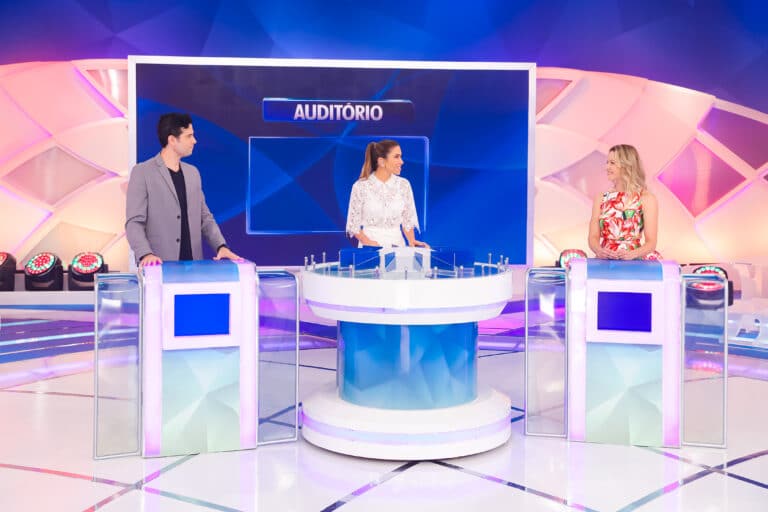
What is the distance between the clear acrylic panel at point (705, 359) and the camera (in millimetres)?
3756

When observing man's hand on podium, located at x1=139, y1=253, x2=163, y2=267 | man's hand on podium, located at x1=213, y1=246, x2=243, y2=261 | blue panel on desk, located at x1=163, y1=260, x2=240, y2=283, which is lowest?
blue panel on desk, located at x1=163, y1=260, x2=240, y2=283

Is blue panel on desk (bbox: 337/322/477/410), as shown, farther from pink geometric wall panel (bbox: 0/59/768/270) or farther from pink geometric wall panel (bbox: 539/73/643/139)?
pink geometric wall panel (bbox: 539/73/643/139)

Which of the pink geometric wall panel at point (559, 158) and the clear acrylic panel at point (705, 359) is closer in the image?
the clear acrylic panel at point (705, 359)

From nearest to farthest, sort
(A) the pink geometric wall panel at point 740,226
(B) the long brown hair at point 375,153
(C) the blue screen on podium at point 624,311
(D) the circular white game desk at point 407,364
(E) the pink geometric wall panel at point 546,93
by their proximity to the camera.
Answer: (D) the circular white game desk at point 407,364 < (C) the blue screen on podium at point 624,311 < (B) the long brown hair at point 375,153 < (E) the pink geometric wall panel at point 546,93 < (A) the pink geometric wall panel at point 740,226

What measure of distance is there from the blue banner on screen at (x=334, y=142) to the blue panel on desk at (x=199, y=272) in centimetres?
400

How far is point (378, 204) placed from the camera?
4.91 metres

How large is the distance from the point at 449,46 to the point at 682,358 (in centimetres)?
545

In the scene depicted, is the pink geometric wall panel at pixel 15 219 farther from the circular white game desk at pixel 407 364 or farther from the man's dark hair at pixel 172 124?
the circular white game desk at pixel 407 364

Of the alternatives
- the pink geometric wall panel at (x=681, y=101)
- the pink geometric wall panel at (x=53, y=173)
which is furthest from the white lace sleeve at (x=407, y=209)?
the pink geometric wall panel at (x=681, y=101)

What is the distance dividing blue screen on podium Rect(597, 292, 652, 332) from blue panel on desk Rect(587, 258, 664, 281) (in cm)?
8

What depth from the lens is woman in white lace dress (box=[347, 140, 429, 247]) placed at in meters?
4.91

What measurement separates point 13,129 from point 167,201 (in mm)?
5004

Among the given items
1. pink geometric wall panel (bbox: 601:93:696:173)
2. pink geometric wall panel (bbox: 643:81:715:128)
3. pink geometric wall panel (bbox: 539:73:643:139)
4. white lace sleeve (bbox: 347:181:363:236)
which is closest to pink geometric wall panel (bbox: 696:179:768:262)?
pink geometric wall panel (bbox: 601:93:696:173)

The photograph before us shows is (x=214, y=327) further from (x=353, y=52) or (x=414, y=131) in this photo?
(x=353, y=52)
